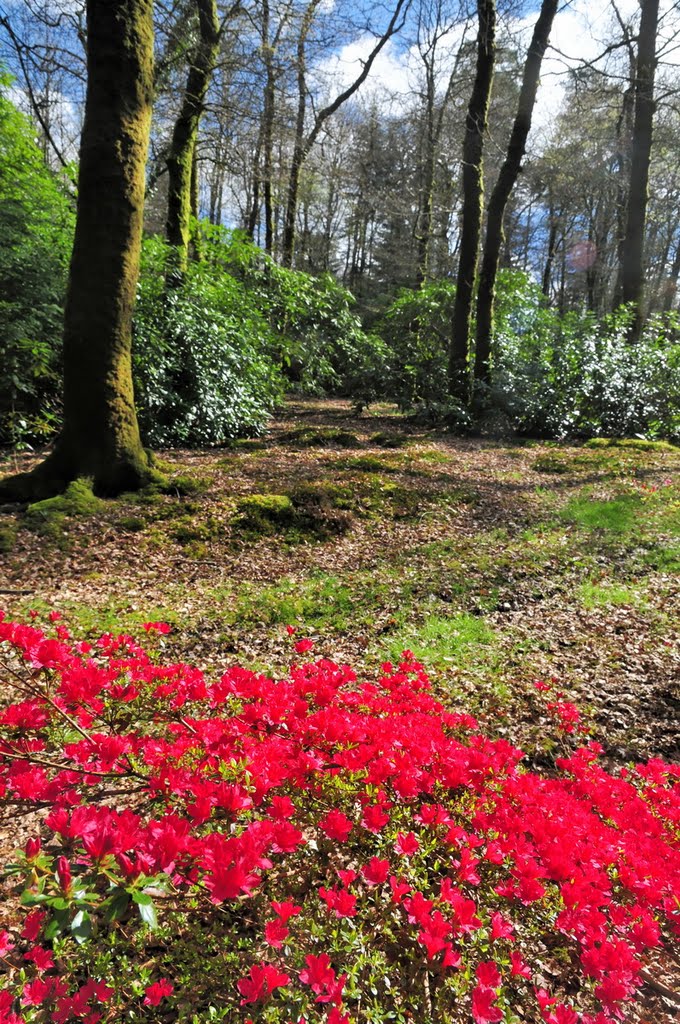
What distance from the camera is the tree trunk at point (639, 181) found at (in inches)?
513

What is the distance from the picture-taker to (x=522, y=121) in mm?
11492

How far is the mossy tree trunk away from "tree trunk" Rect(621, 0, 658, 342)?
39.5 ft

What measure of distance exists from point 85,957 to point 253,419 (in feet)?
29.5

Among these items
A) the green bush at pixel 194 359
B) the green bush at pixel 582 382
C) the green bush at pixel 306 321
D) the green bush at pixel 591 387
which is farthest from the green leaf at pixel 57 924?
the green bush at pixel 591 387

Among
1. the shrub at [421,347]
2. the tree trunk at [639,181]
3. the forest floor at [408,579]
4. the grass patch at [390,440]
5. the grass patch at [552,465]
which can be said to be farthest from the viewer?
the shrub at [421,347]

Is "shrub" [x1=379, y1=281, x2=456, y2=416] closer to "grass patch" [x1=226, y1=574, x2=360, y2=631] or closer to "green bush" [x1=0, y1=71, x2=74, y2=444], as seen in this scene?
"green bush" [x1=0, y1=71, x2=74, y2=444]

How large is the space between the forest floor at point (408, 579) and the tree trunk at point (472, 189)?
17.9 feet

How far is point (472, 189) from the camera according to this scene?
12.0 m

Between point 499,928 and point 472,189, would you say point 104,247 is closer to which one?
point 499,928

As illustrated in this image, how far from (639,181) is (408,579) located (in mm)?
13786

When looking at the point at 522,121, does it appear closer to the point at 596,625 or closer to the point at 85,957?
the point at 596,625

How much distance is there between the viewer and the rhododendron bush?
4.09 ft

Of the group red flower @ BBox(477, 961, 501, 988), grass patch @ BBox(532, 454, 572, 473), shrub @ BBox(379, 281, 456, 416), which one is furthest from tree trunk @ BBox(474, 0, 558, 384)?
red flower @ BBox(477, 961, 501, 988)

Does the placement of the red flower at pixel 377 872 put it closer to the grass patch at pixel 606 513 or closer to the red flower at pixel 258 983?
the red flower at pixel 258 983
